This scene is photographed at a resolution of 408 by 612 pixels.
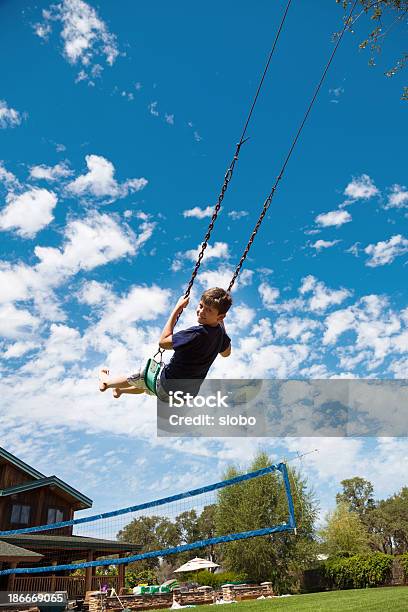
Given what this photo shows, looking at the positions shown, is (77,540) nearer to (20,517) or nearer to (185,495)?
(20,517)

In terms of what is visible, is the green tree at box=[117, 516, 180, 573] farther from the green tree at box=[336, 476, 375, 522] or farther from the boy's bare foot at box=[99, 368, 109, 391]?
the boy's bare foot at box=[99, 368, 109, 391]

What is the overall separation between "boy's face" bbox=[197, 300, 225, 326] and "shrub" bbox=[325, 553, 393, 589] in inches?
1030

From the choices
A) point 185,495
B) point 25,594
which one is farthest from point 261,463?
point 185,495

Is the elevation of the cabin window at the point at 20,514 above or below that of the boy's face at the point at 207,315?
above

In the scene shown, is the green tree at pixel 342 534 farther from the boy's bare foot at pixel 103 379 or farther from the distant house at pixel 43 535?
the boy's bare foot at pixel 103 379

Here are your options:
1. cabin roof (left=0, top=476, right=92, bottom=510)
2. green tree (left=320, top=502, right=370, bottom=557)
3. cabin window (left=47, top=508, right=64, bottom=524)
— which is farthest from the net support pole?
green tree (left=320, top=502, right=370, bottom=557)

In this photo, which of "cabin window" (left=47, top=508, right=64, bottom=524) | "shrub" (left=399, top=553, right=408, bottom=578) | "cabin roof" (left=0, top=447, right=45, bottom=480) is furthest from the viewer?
"shrub" (left=399, top=553, right=408, bottom=578)

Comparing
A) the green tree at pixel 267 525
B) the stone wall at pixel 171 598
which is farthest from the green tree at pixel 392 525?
the stone wall at pixel 171 598

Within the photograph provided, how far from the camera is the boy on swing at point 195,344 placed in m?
5.43

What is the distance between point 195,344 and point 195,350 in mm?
102

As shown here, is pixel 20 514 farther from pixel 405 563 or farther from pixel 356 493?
pixel 356 493

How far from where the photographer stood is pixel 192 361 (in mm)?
5801

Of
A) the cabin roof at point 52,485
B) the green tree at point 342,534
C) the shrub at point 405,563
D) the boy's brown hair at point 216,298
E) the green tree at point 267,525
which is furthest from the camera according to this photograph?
the green tree at point 342,534

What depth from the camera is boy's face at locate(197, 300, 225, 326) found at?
5.42 metres
